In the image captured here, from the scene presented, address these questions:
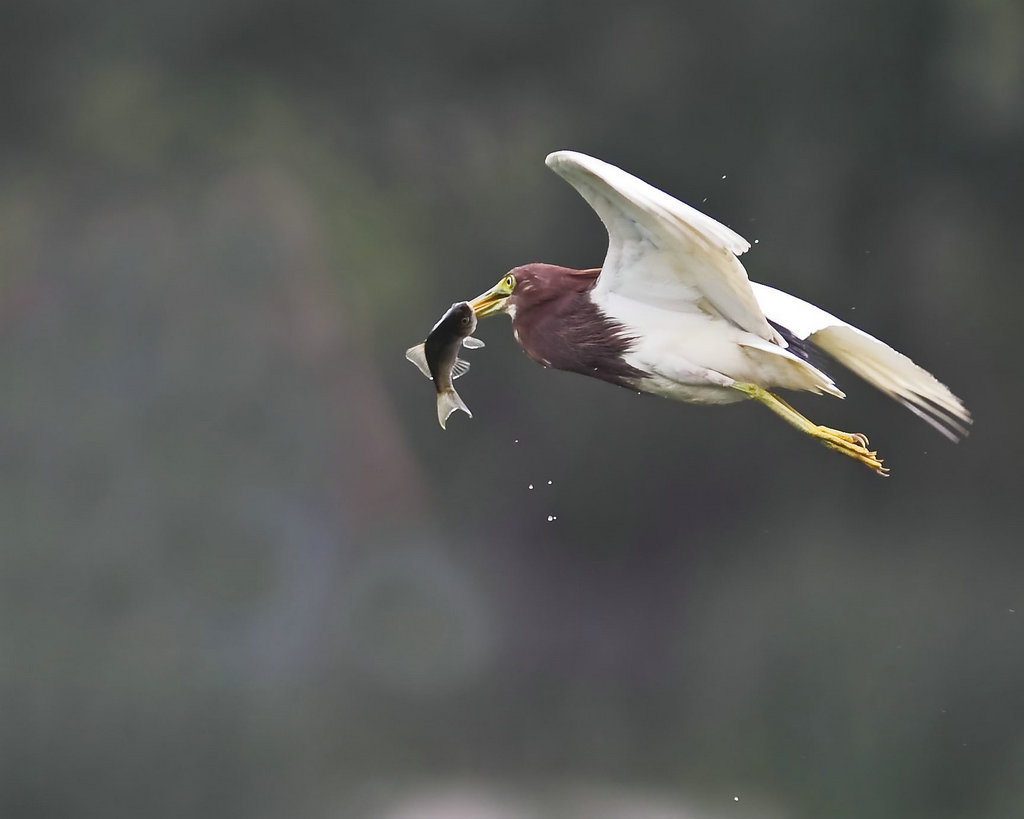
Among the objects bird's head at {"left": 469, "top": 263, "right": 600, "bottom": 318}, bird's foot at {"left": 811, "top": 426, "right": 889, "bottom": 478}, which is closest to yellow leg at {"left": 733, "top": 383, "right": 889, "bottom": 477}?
bird's foot at {"left": 811, "top": 426, "right": 889, "bottom": 478}

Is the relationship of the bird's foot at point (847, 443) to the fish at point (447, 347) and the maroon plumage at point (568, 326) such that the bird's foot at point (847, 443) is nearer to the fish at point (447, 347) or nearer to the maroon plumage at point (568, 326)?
the maroon plumage at point (568, 326)

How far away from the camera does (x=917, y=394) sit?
181 centimetres

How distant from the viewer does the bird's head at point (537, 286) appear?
180 cm

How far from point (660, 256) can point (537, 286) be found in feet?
0.60

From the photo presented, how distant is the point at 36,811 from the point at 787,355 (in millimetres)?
2538

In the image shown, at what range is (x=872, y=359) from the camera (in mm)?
1832

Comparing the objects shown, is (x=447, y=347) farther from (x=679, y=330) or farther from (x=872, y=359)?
(x=872, y=359)

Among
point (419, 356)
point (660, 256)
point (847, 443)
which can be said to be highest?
point (660, 256)

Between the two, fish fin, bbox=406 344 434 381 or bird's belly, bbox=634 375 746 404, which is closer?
bird's belly, bbox=634 375 746 404

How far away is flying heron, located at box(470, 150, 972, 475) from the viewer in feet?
5.53

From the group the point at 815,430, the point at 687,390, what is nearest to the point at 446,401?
the point at 687,390

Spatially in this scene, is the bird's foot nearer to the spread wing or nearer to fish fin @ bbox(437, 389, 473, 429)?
the spread wing

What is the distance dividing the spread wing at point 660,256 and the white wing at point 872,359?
0.09 m

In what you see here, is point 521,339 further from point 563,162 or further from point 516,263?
point 516,263
